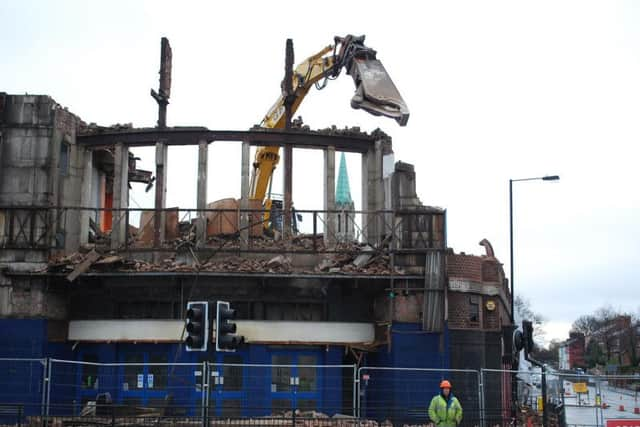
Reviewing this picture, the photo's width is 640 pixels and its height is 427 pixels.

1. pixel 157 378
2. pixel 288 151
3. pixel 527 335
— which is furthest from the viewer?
pixel 288 151

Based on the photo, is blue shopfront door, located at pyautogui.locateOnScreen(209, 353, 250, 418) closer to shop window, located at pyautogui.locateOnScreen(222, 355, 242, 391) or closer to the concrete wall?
shop window, located at pyautogui.locateOnScreen(222, 355, 242, 391)

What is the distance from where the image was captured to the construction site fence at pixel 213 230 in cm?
2556

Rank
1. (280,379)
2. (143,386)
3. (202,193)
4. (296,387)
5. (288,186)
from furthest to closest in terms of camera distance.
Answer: (288,186) < (202,193) < (280,379) < (296,387) < (143,386)

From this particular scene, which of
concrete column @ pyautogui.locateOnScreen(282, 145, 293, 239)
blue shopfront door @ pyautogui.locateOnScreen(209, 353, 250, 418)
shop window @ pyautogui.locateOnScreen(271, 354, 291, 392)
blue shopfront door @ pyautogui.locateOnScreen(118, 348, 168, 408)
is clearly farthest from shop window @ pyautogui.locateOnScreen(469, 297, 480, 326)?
blue shopfront door @ pyautogui.locateOnScreen(118, 348, 168, 408)

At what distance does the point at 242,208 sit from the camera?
26.8 m

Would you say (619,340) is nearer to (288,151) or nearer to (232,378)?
(288,151)

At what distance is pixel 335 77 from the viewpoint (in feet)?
101

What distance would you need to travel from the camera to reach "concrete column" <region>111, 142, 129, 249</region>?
26766 millimetres

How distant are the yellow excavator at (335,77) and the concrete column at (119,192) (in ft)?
15.0

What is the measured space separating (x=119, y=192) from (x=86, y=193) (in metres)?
1.47

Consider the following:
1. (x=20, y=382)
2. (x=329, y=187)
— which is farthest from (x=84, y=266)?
(x=329, y=187)

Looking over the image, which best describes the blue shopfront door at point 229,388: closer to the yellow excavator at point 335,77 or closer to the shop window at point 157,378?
the shop window at point 157,378

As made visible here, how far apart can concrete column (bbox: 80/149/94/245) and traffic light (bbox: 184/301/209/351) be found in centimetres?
1275

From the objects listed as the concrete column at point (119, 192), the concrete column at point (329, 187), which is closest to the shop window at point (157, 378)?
the concrete column at point (119, 192)
